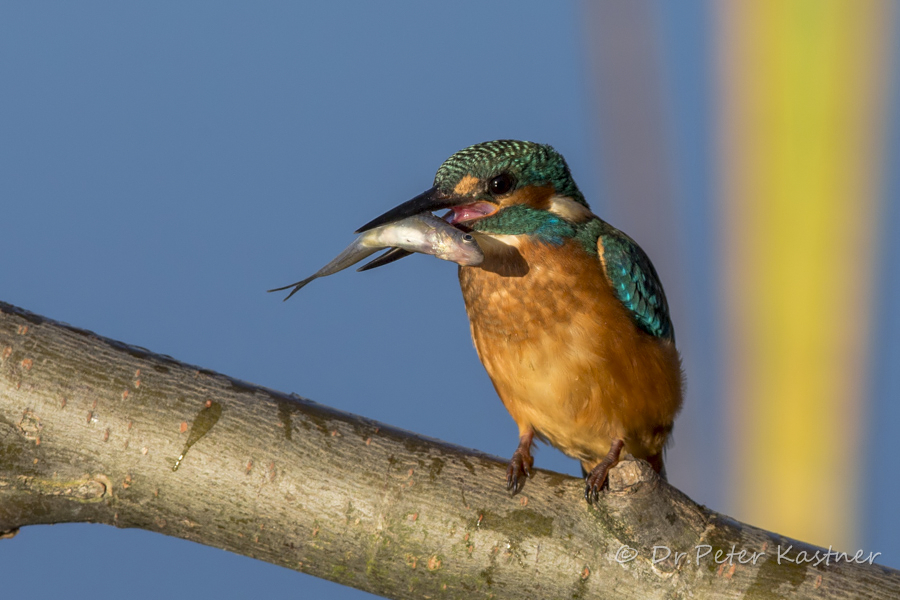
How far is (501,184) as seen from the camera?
1.69 metres

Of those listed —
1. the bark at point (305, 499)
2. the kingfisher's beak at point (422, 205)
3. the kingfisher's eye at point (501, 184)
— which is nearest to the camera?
the bark at point (305, 499)

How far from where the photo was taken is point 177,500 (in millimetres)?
1347

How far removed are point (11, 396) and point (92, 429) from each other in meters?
0.14

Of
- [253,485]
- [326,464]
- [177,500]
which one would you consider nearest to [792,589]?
[326,464]

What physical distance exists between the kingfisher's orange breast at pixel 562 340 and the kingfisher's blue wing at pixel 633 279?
0.09 ft

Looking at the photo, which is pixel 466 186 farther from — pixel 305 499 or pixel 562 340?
pixel 305 499

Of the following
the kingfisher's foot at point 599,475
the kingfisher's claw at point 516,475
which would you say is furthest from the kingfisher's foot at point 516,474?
the kingfisher's foot at point 599,475

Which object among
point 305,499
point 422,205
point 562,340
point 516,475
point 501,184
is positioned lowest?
point 305,499

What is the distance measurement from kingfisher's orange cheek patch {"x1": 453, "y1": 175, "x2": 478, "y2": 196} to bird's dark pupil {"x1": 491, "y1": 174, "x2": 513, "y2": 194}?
41 mm

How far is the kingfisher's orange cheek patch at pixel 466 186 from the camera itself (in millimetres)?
1652

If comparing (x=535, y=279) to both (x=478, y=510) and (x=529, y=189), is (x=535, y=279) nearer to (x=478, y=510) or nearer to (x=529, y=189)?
(x=529, y=189)

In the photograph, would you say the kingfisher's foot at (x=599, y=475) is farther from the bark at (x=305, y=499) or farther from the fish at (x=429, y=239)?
the fish at (x=429, y=239)

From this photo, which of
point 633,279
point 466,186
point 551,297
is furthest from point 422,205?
point 633,279

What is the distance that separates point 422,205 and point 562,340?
384 mm
